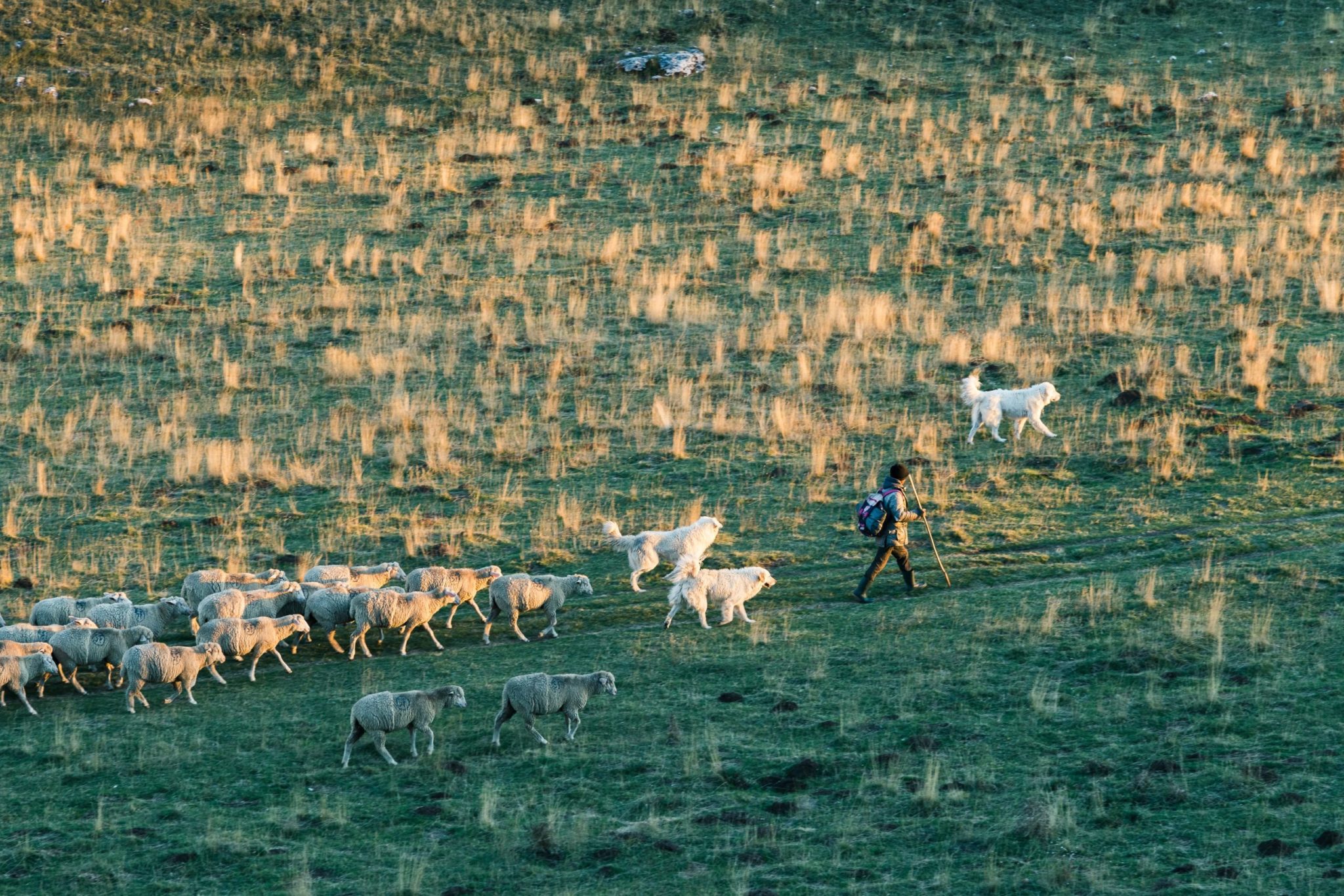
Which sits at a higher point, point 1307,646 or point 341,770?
point 1307,646

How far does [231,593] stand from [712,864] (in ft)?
24.2

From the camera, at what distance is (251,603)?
17469mm

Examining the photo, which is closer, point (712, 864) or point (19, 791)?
point (712, 864)

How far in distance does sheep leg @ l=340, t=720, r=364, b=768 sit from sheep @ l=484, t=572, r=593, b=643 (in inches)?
128

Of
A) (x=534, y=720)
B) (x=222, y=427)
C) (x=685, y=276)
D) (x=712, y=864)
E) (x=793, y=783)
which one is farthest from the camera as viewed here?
(x=685, y=276)

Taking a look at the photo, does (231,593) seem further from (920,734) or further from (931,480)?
(931,480)

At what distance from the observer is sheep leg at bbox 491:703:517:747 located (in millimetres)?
14492

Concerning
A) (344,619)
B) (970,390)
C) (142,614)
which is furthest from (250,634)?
(970,390)

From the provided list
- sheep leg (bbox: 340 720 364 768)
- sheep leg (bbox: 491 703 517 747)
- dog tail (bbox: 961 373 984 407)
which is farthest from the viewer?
dog tail (bbox: 961 373 984 407)

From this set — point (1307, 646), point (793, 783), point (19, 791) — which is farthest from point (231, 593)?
point (1307, 646)

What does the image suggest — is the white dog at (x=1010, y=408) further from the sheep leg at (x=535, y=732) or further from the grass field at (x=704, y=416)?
the sheep leg at (x=535, y=732)

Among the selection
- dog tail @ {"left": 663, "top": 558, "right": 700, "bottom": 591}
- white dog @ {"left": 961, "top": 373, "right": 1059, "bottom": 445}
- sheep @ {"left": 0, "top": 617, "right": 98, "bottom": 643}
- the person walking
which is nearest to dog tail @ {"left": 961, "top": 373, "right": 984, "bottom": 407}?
white dog @ {"left": 961, "top": 373, "right": 1059, "bottom": 445}

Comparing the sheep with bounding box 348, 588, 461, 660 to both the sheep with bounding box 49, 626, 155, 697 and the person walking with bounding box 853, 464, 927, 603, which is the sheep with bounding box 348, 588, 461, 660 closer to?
the sheep with bounding box 49, 626, 155, 697

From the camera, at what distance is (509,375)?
28.4 m
